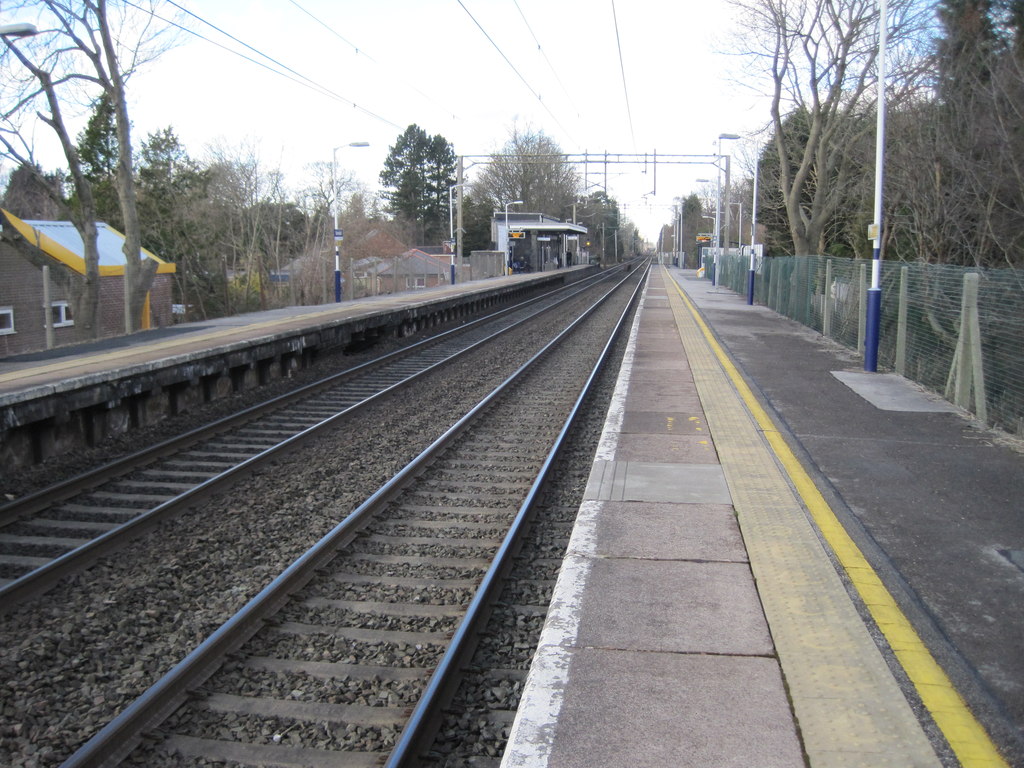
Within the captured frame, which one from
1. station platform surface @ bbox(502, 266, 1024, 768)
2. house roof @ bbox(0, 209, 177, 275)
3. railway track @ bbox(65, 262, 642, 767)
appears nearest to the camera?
station platform surface @ bbox(502, 266, 1024, 768)

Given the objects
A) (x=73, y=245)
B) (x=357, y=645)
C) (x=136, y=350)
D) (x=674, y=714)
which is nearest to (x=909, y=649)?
(x=674, y=714)

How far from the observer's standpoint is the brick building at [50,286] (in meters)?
24.1

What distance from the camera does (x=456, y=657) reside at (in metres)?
4.36

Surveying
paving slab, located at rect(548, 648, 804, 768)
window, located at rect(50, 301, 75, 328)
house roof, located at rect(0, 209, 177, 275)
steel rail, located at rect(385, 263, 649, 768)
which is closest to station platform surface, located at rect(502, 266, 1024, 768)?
paving slab, located at rect(548, 648, 804, 768)

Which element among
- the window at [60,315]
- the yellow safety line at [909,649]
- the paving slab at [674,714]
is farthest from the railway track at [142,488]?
the window at [60,315]

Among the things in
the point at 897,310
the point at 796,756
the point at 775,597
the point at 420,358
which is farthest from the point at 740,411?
the point at 420,358

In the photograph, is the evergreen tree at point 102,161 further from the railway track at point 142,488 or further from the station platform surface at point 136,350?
the railway track at point 142,488

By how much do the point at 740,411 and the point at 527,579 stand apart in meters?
5.13

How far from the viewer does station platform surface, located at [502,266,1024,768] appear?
3379mm

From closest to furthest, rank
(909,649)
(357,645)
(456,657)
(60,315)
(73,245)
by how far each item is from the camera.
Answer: (909,649) → (456,657) → (357,645) → (60,315) → (73,245)

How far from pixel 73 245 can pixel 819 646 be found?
32.4 meters

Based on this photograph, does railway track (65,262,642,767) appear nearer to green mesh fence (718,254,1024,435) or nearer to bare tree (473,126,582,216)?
green mesh fence (718,254,1024,435)

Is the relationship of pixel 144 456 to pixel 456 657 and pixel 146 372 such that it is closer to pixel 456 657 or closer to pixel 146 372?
pixel 146 372

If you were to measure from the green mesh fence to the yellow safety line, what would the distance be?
323 centimetres
